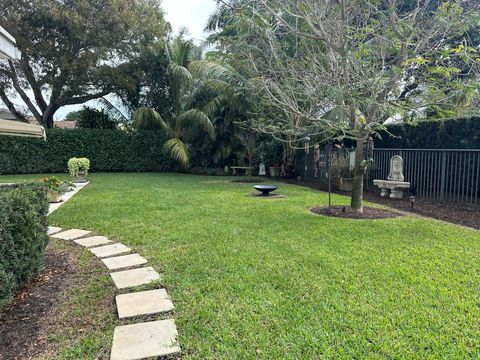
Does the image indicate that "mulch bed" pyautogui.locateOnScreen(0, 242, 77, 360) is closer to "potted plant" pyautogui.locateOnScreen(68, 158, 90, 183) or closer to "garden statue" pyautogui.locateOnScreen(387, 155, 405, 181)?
"garden statue" pyautogui.locateOnScreen(387, 155, 405, 181)

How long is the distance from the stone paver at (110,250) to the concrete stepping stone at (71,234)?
0.91 metres

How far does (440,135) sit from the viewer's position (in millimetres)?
10234

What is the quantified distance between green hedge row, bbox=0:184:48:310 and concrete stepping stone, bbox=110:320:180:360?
1.14 meters

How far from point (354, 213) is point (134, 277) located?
514 centimetres

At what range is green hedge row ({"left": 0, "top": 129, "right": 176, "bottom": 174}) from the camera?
53.2 feet

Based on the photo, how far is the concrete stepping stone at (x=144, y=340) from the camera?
90.7 inches

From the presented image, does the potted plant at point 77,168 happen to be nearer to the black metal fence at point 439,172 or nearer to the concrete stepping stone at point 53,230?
the concrete stepping stone at point 53,230

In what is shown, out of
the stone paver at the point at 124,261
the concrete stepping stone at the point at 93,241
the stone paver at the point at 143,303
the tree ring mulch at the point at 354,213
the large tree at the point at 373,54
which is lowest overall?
the stone paver at the point at 143,303

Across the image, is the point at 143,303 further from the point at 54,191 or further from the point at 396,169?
the point at 396,169

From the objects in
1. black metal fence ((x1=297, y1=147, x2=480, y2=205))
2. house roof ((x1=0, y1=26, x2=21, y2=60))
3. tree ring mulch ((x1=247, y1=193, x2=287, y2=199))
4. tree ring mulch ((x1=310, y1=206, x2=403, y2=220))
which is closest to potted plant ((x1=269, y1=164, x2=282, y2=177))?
black metal fence ((x1=297, y1=147, x2=480, y2=205))

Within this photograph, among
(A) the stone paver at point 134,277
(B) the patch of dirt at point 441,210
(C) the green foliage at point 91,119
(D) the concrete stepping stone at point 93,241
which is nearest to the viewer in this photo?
(A) the stone paver at point 134,277

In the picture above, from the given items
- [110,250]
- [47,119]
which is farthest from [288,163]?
[47,119]

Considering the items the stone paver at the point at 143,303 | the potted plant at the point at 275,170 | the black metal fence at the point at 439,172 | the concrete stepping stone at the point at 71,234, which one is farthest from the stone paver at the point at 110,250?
the potted plant at the point at 275,170

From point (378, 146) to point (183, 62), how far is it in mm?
11021
